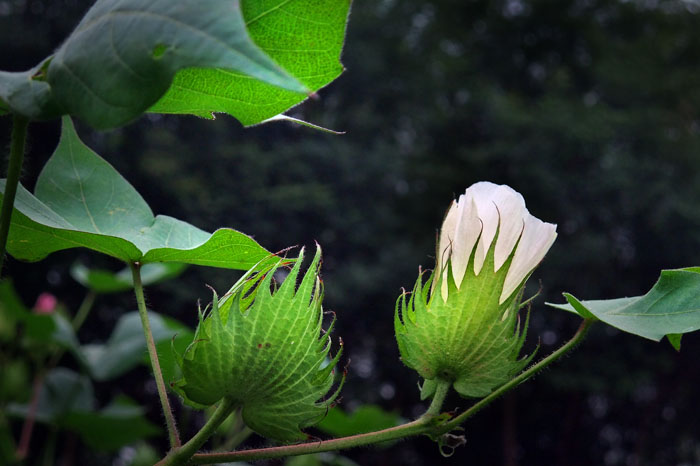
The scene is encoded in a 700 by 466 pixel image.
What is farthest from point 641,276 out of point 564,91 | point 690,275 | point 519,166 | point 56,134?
point 690,275

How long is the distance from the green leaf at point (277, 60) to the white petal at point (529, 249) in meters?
0.12

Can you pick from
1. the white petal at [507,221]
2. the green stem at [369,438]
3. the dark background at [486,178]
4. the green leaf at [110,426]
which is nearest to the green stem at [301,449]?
the green stem at [369,438]

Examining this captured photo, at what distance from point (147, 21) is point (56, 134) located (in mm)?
9250

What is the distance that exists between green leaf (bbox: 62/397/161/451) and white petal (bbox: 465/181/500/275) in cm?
106

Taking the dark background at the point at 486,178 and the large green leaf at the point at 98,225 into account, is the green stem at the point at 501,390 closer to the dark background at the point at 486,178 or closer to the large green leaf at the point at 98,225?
the large green leaf at the point at 98,225

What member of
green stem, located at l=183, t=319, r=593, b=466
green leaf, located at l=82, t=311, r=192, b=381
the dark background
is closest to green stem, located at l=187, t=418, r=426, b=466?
green stem, located at l=183, t=319, r=593, b=466

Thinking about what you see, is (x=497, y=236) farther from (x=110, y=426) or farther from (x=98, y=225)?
(x=110, y=426)

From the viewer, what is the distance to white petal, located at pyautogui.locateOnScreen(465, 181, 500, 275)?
1.16 ft

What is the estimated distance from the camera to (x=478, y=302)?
35 cm

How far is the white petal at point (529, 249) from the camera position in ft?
1.15

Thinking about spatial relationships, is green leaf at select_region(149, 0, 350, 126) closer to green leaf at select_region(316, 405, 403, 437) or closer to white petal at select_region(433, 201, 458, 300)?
white petal at select_region(433, 201, 458, 300)

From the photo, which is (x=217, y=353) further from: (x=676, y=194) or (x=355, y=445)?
(x=676, y=194)

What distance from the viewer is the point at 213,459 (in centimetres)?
29

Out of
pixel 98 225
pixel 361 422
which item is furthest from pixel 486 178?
pixel 98 225
